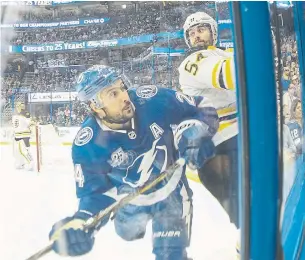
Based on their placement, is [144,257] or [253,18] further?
[144,257]

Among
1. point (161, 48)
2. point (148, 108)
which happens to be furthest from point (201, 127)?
point (161, 48)

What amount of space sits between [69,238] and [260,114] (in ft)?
2.81

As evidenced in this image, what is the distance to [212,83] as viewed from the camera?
5.01ft

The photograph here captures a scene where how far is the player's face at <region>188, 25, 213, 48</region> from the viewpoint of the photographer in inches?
58.4

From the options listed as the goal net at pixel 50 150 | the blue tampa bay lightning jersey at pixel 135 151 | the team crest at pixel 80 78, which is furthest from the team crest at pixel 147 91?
the goal net at pixel 50 150

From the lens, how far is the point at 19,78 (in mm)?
1397

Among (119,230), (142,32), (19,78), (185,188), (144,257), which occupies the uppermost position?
(142,32)

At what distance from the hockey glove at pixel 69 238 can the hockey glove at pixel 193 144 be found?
1.54ft

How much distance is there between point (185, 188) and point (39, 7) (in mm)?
833

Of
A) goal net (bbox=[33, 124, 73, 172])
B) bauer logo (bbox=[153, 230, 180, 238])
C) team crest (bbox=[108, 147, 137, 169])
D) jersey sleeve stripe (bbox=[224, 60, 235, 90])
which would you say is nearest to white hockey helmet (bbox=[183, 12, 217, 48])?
jersey sleeve stripe (bbox=[224, 60, 235, 90])

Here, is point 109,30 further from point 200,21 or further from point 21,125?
point 21,125

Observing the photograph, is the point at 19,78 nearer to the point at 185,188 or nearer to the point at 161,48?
the point at 161,48

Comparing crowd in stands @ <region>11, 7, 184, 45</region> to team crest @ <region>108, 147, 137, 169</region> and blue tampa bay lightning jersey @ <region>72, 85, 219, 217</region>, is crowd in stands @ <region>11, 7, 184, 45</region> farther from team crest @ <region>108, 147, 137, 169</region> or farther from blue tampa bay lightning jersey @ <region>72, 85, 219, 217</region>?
team crest @ <region>108, 147, 137, 169</region>

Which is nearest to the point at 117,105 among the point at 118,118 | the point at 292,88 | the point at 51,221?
the point at 118,118
